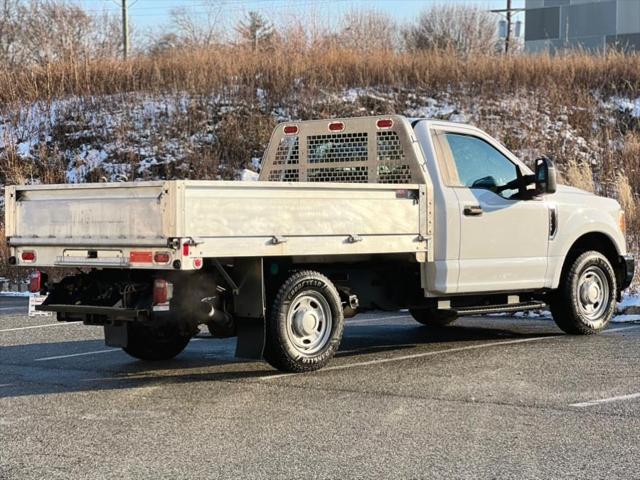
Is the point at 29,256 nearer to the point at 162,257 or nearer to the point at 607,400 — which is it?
the point at 162,257

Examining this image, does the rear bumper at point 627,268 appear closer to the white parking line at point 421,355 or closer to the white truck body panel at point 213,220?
the white parking line at point 421,355

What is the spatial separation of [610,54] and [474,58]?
4.29 m

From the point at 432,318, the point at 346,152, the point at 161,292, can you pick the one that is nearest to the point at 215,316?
the point at 161,292

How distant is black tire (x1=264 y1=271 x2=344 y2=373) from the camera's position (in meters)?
8.06

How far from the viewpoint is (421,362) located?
29.5 feet

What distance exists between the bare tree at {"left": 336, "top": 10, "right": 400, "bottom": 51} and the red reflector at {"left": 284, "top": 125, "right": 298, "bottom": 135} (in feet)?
68.8

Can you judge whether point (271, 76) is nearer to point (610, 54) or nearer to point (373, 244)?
point (610, 54)

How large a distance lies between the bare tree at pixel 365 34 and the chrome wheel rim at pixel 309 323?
2320 centimetres

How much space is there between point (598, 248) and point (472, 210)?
2.44m

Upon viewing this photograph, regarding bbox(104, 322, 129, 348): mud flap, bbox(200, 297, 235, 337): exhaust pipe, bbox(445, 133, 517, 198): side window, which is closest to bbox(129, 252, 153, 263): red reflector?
bbox(200, 297, 235, 337): exhaust pipe

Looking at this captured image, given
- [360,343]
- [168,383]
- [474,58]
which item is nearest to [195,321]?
[168,383]

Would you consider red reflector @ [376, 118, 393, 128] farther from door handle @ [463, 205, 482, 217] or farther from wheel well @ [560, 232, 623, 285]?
wheel well @ [560, 232, 623, 285]

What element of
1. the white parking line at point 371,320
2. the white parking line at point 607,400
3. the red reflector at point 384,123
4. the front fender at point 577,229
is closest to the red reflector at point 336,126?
the red reflector at point 384,123

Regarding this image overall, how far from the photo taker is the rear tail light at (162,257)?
7.25 m
